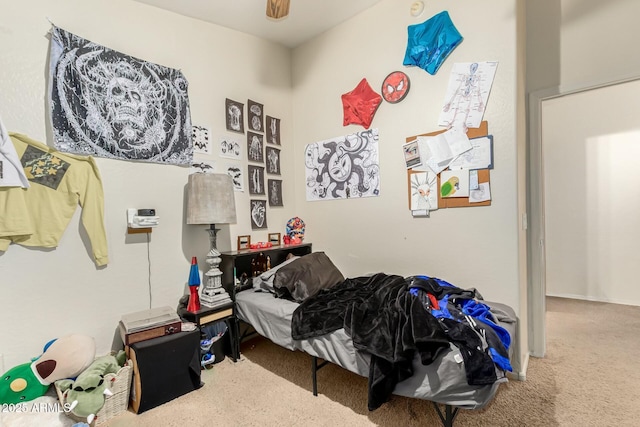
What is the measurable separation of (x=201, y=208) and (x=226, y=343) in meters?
1.13

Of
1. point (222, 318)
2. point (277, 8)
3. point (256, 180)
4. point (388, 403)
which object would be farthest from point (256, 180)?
point (388, 403)

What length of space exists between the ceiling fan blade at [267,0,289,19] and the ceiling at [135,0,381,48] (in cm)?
95

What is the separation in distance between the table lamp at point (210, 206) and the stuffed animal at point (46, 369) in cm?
78

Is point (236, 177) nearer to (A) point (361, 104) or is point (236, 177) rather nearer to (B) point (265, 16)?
(A) point (361, 104)

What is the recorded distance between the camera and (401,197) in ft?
8.29

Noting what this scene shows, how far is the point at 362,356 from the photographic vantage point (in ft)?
5.30

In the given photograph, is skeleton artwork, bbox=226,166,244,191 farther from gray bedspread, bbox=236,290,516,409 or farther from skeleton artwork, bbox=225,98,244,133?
gray bedspread, bbox=236,290,516,409

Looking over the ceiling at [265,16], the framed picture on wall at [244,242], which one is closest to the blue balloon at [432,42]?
the ceiling at [265,16]

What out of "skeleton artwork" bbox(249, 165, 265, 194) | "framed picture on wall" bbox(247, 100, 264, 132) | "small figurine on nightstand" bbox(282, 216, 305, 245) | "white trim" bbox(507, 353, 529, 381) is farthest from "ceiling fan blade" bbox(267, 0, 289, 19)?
"white trim" bbox(507, 353, 529, 381)

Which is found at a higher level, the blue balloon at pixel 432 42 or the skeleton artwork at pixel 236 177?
the blue balloon at pixel 432 42

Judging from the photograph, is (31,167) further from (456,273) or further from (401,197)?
(456,273)

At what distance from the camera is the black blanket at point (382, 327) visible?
143 centimetres

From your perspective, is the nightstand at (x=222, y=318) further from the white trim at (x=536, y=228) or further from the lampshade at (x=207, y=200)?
the white trim at (x=536, y=228)

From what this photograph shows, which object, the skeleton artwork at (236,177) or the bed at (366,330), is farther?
the skeleton artwork at (236,177)
